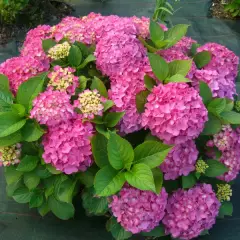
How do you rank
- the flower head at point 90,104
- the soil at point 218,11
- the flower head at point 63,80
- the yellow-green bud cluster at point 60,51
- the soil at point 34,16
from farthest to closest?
the soil at point 218,11 < the soil at point 34,16 < the yellow-green bud cluster at point 60,51 < the flower head at point 63,80 < the flower head at point 90,104

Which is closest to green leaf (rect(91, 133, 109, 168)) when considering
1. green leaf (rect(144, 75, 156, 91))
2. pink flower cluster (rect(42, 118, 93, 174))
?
pink flower cluster (rect(42, 118, 93, 174))

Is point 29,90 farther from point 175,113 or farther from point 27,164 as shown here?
point 175,113

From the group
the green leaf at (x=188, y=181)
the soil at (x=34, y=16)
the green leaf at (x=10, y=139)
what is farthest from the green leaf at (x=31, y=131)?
the soil at (x=34, y=16)

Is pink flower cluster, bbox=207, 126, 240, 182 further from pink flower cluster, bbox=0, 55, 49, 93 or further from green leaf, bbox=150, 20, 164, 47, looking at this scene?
pink flower cluster, bbox=0, 55, 49, 93

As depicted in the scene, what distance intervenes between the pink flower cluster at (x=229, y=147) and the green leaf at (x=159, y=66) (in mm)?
319

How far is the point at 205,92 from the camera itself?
158 centimetres

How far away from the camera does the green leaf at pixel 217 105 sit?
155 centimetres

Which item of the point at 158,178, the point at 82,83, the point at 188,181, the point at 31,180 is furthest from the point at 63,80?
the point at 188,181

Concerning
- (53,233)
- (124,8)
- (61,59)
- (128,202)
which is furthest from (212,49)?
(124,8)

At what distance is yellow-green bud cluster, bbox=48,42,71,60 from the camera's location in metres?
1.67

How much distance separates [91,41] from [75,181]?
61cm

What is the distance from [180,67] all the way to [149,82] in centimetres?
15

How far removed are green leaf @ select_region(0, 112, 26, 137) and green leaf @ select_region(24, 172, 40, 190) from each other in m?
0.24

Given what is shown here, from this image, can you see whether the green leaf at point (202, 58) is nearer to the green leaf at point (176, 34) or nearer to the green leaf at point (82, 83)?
the green leaf at point (176, 34)
